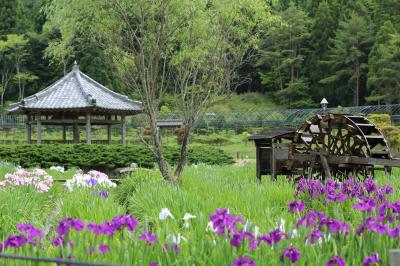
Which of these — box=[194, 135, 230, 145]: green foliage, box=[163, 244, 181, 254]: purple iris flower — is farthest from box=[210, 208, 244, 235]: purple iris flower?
box=[194, 135, 230, 145]: green foliage

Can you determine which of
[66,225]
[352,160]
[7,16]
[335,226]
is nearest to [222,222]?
[335,226]

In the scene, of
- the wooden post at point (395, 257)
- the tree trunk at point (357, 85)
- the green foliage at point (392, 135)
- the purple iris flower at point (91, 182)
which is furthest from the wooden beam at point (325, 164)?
the tree trunk at point (357, 85)

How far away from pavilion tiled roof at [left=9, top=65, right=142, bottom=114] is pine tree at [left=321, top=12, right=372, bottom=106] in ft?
80.2

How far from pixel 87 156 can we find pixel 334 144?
38.0ft

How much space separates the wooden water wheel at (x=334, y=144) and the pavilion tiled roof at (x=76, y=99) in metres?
12.4

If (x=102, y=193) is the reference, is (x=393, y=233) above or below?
above

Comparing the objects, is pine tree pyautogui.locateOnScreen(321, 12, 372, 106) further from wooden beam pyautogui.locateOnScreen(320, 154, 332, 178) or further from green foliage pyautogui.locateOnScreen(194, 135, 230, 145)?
wooden beam pyautogui.locateOnScreen(320, 154, 332, 178)

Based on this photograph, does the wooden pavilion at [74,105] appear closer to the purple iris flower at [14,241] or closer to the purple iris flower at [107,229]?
the purple iris flower at [107,229]

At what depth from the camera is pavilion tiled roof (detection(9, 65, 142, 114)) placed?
22.5 metres

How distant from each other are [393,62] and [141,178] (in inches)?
1230

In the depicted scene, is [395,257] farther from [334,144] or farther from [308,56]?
[308,56]

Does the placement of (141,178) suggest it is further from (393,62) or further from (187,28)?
(393,62)

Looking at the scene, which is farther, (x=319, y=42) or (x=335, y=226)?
(x=319, y=42)

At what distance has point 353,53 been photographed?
42.6 m
